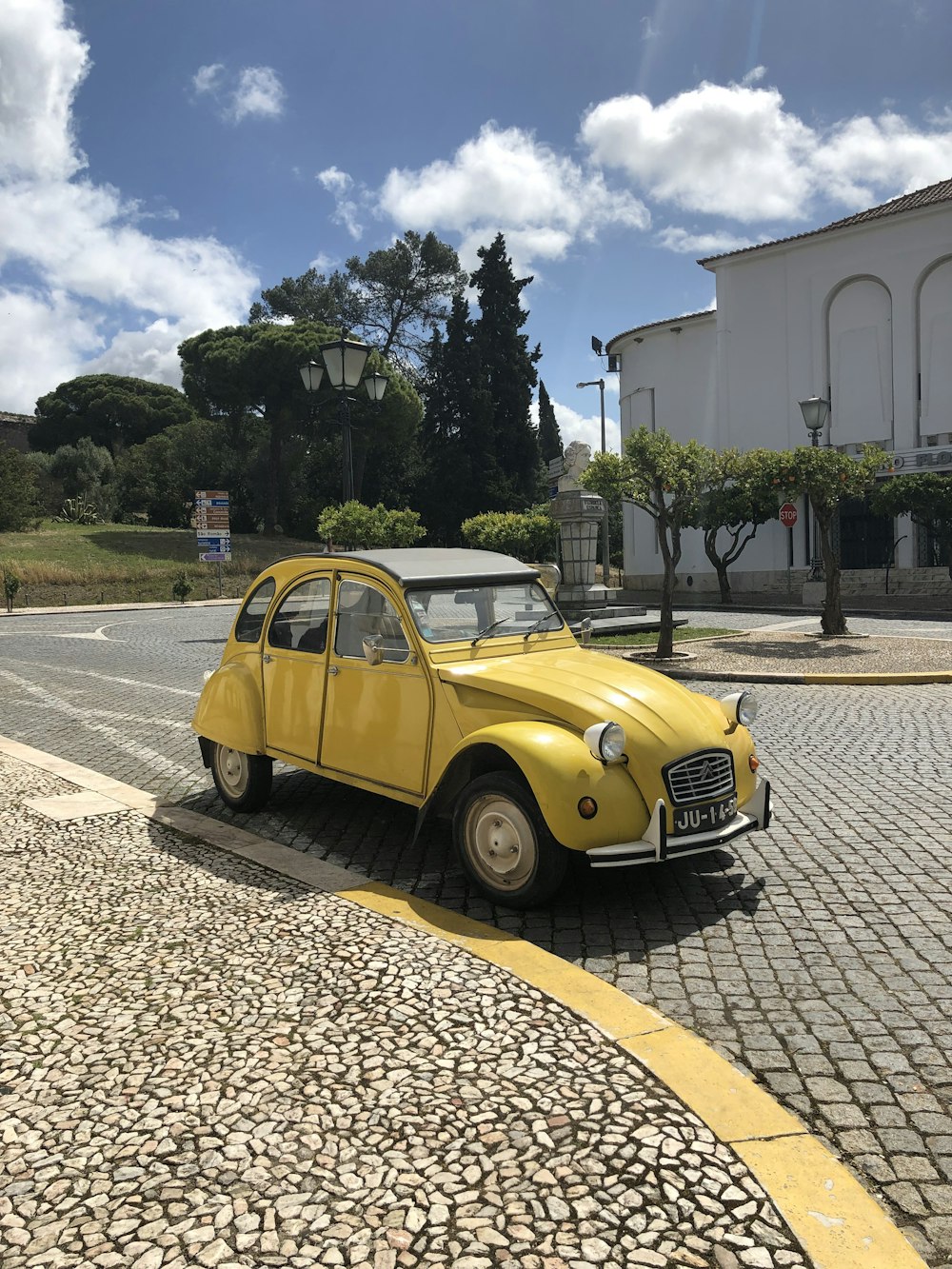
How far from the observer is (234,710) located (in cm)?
568

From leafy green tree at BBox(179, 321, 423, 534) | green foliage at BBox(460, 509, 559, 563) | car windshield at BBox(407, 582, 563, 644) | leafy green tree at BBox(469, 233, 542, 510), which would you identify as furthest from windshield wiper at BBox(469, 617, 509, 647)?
leafy green tree at BBox(179, 321, 423, 534)

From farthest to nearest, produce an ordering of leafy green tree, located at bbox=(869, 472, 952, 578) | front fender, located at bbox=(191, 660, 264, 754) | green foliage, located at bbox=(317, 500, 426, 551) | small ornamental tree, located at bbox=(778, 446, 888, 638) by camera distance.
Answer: leafy green tree, located at bbox=(869, 472, 952, 578) → green foliage, located at bbox=(317, 500, 426, 551) → small ornamental tree, located at bbox=(778, 446, 888, 638) → front fender, located at bbox=(191, 660, 264, 754)

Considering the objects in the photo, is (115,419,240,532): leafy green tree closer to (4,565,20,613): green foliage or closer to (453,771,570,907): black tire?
(4,565,20,613): green foliage

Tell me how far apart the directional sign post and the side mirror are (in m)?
33.1

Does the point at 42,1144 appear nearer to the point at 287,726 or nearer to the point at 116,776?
the point at 287,726

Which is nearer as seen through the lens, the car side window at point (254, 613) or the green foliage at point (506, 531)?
the car side window at point (254, 613)

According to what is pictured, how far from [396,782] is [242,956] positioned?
4.20 ft

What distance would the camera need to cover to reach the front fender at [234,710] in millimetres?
5578

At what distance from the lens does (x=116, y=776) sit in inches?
271

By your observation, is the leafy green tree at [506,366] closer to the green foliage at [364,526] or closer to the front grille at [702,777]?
the green foliage at [364,526]

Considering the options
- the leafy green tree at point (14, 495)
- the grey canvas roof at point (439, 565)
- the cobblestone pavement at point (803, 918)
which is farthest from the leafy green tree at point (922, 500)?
the leafy green tree at point (14, 495)

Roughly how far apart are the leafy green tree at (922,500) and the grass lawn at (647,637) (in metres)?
10.1

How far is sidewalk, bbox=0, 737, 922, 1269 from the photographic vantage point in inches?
84.1

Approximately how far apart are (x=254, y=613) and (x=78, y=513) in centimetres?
4905
